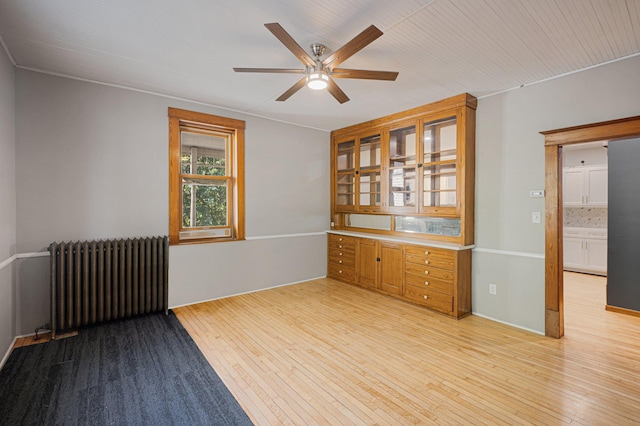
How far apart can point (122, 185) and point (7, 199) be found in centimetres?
102

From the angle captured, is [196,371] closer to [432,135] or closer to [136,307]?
[136,307]

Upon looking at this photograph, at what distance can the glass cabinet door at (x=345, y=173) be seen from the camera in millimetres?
5348

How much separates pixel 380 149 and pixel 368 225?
4.44 ft

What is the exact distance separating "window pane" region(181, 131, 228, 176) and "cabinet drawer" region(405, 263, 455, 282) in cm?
302

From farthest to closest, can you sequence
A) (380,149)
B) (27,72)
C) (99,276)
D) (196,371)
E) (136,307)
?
1. (380,149)
2. (136,307)
3. (99,276)
4. (27,72)
5. (196,371)

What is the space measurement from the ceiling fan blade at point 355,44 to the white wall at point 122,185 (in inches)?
100

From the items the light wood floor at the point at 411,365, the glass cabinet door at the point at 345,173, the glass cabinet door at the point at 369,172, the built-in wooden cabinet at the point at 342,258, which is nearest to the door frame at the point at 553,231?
the light wood floor at the point at 411,365

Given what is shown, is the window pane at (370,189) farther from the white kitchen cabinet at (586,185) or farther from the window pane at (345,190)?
the white kitchen cabinet at (586,185)

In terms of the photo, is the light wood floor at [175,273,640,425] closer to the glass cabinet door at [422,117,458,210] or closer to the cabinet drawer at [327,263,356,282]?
the cabinet drawer at [327,263,356,282]

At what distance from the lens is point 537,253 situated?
3.33 metres

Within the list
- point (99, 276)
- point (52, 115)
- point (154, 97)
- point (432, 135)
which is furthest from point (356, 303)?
point (52, 115)

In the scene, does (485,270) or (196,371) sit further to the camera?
(485,270)

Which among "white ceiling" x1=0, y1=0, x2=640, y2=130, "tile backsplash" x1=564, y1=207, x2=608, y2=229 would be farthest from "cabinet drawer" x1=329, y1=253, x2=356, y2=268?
"tile backsplash" x1=564, y1=207, x2=608, y2=229

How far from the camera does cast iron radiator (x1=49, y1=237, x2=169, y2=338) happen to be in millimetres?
3135
